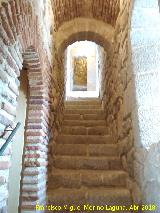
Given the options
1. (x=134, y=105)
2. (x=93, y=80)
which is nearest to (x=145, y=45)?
(x=134, y=105)

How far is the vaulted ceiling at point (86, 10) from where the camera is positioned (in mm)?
4207

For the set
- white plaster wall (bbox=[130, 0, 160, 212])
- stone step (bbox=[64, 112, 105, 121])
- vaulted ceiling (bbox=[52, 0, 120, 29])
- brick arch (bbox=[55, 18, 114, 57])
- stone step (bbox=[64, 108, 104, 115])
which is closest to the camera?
white plaster wall (bbox=[130, 0, 160, 212])

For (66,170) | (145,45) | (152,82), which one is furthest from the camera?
(66,170)

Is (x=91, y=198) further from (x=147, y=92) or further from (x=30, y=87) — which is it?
(x=30, y=87)

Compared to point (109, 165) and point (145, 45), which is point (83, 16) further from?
point (109, 165)

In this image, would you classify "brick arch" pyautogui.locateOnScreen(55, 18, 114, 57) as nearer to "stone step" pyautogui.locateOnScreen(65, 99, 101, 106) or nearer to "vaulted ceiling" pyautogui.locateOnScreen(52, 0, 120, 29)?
"vaulted ceiling" pyautogui.locateOnScreen(52, 0, 120, 29)

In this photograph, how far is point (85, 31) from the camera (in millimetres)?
4883

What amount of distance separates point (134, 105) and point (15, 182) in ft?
5.37

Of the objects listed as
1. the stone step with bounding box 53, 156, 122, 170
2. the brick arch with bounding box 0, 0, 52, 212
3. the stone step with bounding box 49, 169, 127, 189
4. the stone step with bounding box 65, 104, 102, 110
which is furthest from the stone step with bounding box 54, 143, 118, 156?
the stone step with bounding box 65, 104, 102, 110

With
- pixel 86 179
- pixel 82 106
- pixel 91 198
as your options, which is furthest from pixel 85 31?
pixel 91 198

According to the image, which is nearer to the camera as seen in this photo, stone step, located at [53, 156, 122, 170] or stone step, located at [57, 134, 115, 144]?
stone step, located at [53, 156, 122, 170]

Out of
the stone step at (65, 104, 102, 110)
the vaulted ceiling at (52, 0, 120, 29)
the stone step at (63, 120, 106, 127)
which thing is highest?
the vaulted ceiling at (52, 0, 120, 29)

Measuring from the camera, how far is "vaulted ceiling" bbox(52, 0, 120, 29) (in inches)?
166

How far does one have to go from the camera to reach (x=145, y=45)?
3.04 meters
